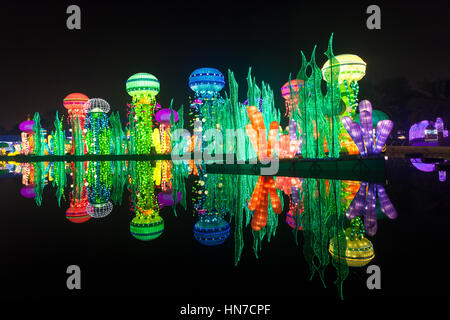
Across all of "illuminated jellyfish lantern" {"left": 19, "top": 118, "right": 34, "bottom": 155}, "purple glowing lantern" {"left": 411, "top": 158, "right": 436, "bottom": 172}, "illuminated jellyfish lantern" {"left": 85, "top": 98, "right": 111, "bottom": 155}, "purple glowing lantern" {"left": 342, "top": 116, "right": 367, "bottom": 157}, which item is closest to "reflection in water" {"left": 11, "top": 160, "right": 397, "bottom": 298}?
"purple glowing lantern" {"left": 342, "top": 116, "right": 367, "bottom": 157}

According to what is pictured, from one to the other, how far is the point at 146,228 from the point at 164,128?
29089 mm

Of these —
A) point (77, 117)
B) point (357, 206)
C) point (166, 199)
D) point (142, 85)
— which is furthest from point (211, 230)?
point (77, 117)

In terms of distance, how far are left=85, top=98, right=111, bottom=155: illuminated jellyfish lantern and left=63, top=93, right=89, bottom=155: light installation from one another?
0.66 m

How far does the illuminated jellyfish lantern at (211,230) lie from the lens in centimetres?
348

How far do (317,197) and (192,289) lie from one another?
419 centimetres

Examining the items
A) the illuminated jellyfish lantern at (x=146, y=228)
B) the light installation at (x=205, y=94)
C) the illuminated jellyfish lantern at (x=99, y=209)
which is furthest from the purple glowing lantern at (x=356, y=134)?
the light installation at (x=205, y=94)

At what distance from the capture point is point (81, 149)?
31.7 m

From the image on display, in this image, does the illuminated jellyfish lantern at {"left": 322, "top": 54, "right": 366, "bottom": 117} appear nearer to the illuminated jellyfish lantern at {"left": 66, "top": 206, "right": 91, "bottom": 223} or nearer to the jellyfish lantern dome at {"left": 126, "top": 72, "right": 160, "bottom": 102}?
the illuminated jellyfish lantern at {"left": 66, "top": 206, "right": 91, "bottom": 223}

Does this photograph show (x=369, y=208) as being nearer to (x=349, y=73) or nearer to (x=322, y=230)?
(x=322, y=230)

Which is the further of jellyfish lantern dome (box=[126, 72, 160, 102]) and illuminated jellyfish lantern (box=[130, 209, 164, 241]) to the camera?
jellyfish lantern dome (box=[126, 72, 160, 102])

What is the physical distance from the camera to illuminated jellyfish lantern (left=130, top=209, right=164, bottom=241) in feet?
12.0

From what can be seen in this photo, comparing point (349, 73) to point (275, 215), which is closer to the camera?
point (275, 215)

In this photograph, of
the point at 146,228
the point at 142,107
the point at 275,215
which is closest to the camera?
the point at 146,228

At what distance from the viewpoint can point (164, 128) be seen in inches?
1268
